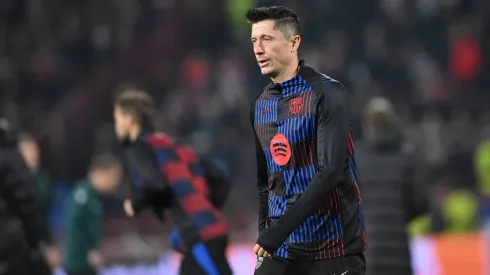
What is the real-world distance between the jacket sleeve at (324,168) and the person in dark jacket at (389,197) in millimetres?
3346

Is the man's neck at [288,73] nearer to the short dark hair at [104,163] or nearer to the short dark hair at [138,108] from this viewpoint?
the short dark hair at [138,108]

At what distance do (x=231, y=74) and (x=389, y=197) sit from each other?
7.79 metres

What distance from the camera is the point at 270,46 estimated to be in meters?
4.32

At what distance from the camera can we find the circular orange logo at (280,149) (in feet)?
14.3

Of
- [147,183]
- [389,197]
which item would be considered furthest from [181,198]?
[389,197]

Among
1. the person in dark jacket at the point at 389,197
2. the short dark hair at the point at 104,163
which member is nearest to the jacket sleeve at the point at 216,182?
the person in dark jacket at the point at 389,197

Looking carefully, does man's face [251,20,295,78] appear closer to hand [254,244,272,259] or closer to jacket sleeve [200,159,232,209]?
hand [254,244,272,259]

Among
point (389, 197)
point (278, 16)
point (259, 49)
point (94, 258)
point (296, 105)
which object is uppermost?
point (278, 16)

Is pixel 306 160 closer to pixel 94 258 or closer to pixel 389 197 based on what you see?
pixel 389 197

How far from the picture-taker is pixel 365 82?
14.2 meters

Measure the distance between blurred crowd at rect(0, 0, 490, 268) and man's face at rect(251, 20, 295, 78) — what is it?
27.6 feet

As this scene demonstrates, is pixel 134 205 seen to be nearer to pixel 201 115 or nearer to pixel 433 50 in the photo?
pixel 201 115

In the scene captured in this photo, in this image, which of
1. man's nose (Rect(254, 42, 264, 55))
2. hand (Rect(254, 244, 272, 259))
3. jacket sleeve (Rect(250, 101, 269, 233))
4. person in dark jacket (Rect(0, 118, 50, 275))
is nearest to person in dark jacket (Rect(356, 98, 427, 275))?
person in dark jacket (Rect(0, 118, 50, 275))

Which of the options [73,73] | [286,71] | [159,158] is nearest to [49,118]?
[73,73]
